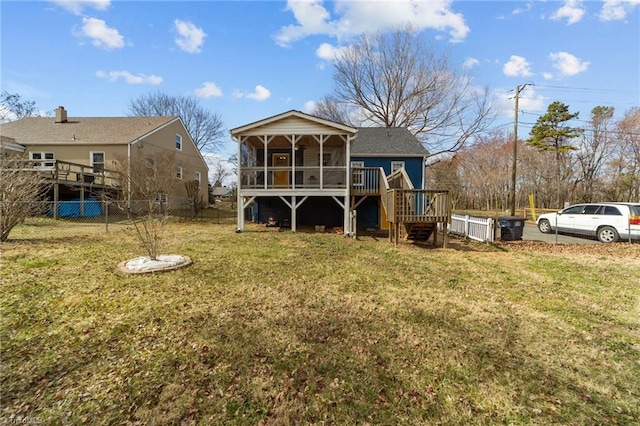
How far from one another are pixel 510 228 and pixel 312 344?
10.7 metres

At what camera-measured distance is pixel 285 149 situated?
14.1m

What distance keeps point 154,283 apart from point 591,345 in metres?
6.67

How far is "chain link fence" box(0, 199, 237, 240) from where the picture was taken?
28.8 feet

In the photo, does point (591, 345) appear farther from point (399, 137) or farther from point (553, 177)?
point (553, 177)

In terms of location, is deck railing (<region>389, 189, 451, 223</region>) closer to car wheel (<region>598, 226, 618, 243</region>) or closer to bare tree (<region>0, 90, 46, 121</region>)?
car wheel (<region>598, 226, 618, 243</region>)

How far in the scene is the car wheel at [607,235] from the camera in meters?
10.9

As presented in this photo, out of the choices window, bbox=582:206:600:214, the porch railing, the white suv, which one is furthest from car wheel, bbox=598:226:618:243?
the porch railing

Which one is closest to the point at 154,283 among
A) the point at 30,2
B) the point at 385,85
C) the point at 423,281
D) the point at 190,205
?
the point at 423,281

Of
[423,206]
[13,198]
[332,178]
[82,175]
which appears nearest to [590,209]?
[423,206]

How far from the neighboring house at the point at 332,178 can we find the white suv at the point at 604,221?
21.6 ft

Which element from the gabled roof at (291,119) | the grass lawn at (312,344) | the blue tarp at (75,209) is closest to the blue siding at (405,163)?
the gabled roof at (291,119)

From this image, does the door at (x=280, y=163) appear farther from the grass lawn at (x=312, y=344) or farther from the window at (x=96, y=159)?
the window at (x=96, y=159)

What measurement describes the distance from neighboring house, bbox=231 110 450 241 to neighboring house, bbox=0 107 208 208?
6.82m

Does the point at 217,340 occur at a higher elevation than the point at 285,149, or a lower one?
lower
